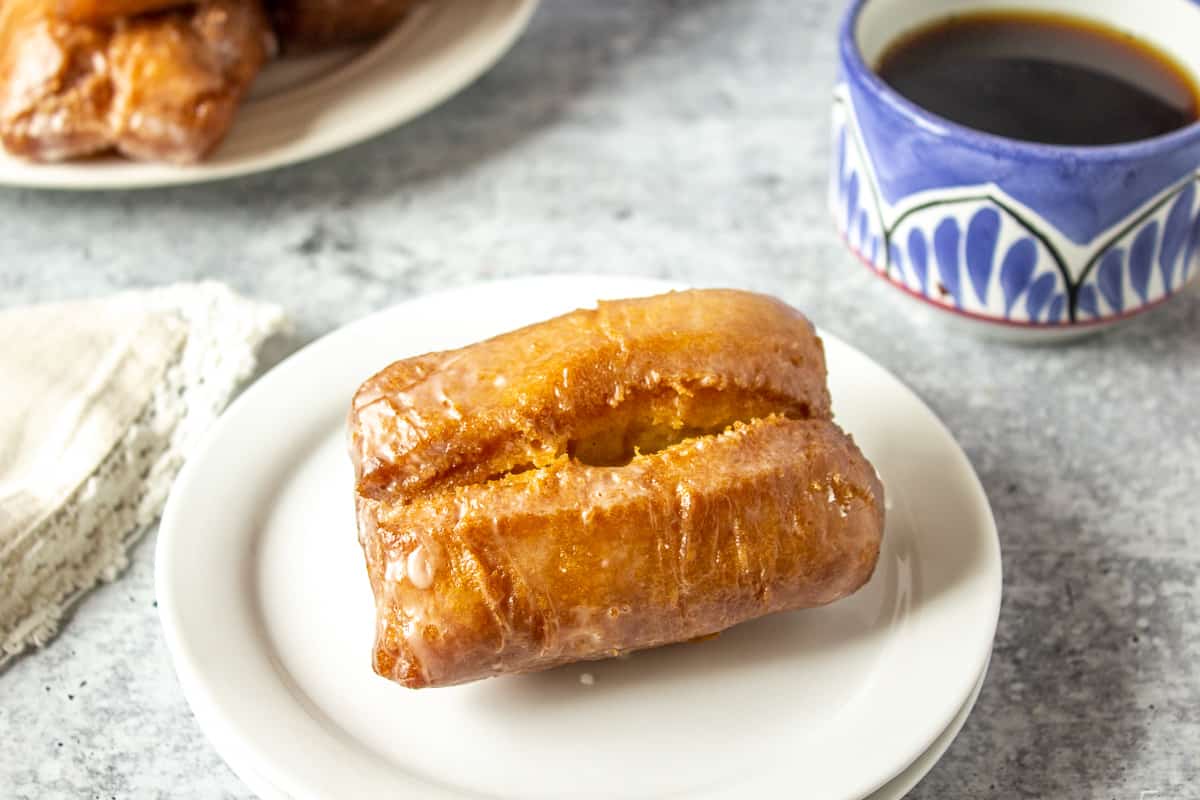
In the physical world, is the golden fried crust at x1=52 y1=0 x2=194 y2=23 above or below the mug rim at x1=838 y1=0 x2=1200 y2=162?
below

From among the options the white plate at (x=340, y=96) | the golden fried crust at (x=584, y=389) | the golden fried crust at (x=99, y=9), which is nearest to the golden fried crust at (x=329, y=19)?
the white plate at (x=340, y=96)

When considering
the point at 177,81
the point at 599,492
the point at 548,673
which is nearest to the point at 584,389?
the point at 599,492

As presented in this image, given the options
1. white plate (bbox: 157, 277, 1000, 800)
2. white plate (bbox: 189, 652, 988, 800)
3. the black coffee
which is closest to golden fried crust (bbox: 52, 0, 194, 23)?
white plate (bbox: 157, 277, 1000, 800)

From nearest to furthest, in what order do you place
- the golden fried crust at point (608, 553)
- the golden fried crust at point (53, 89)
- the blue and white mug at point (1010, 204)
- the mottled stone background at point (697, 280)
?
1. the golden fried crust at point (608, 553)
2. the mottled stone background at point (697, 280)
3. the blue and white mug at point (1010, 204)
4. the golden fried crust at point (53, 89)

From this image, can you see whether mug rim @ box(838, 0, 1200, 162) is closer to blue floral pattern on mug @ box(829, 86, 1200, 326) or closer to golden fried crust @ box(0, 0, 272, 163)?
blue floral pattern on mug @ box(829, 86, 1200, 326)

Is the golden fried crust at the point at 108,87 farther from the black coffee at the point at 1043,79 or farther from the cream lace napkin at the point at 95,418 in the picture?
the black coffee at the point at 1043,79

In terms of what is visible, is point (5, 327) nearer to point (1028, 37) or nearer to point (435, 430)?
point (435, 430)

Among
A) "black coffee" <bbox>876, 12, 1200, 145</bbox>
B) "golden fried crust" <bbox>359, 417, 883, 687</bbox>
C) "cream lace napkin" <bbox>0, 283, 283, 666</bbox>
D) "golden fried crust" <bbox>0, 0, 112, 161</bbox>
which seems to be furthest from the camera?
"golden fried crust" <bbox>0, 0, 112, 161</bbox>

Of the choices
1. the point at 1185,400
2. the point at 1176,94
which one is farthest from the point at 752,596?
the point at 1176,94
